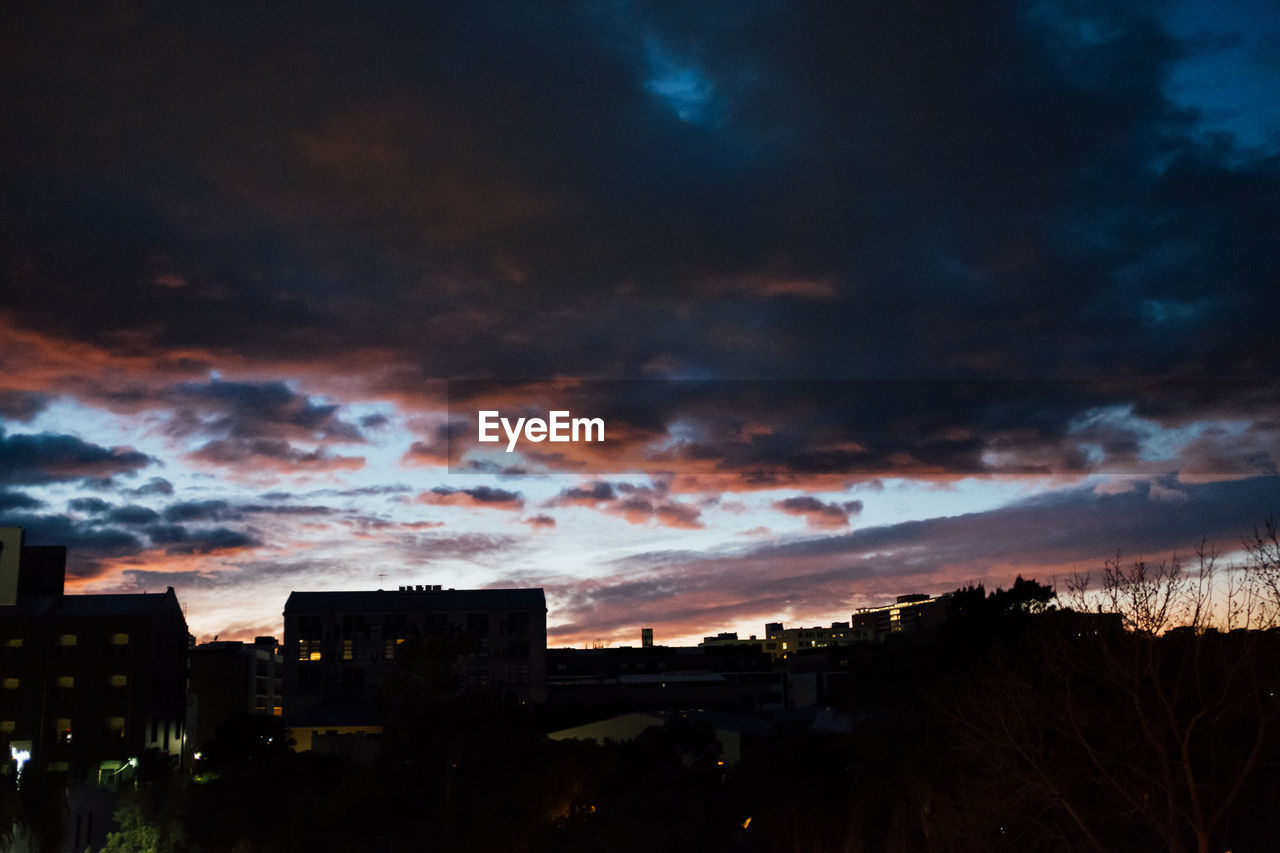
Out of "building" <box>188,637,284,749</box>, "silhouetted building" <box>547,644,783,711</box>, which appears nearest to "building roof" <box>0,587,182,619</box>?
"building" <box>188,637,284,749</box>

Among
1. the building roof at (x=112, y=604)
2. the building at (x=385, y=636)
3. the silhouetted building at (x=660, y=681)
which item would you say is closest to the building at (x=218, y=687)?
the building at (x=385, y=636)

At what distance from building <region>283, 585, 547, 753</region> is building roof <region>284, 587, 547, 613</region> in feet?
0.30

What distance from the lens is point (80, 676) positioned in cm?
9275

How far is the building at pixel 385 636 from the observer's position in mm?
105125

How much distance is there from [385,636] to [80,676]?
83.5 ft

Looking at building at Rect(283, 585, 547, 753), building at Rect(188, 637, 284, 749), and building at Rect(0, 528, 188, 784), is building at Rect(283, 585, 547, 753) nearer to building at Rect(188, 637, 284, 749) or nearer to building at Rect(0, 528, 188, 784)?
building at Rect(0, 528, 188, 784)

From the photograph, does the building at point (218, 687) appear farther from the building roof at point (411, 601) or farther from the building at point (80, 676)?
the building at point (80, 676)

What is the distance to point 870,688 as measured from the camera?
157ft

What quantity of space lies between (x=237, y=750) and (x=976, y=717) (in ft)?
236

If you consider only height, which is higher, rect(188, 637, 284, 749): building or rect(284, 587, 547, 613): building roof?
rect(284, 587, 547, 613): building roof

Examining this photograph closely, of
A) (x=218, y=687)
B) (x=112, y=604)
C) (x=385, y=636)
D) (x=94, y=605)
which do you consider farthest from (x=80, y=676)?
(x=218, y=687)

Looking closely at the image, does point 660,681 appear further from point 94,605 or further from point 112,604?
point 94,605

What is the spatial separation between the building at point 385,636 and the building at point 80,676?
38.7 feet

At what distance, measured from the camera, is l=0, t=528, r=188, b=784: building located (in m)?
90.5
